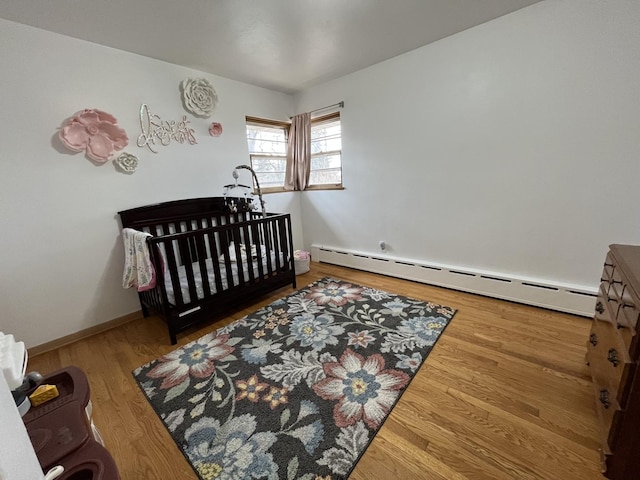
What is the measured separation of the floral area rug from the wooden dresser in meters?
0.79

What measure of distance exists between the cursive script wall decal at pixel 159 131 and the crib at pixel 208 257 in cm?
57

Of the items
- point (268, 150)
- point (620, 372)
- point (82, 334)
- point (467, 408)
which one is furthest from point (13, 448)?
point (268, 150)

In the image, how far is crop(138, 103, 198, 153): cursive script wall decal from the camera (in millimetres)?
2305

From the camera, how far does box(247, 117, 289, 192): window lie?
329cm

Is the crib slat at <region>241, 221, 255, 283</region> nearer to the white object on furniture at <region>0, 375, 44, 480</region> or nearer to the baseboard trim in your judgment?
the baseboard trim

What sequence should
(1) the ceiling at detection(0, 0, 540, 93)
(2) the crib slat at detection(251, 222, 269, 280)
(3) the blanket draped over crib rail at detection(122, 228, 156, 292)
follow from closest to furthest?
(1) the ceiling at detection(0, 0, 540, 93), (3) the blanket draped over crib rail at detection(122, 228, 156, 292), (2) the crib slat at detection(251, 222, 269, 280)

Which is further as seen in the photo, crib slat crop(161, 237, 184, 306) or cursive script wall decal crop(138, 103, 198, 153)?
cursive script wall decal crop(138, 103, 198, 153)

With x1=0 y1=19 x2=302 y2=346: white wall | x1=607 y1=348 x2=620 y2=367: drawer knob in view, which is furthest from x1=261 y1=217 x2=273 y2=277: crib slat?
x1=607 y1=348 x2=620 y2=367: drawer knob

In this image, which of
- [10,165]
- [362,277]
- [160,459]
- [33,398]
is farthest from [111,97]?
[362,277]

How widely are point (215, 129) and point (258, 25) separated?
1.17 meters

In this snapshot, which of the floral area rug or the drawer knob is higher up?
the drawer knob

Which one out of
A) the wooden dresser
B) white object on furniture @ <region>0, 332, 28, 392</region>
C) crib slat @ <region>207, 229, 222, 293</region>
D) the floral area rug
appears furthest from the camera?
crib slat @ <region>207, 229, 222, 293</region>

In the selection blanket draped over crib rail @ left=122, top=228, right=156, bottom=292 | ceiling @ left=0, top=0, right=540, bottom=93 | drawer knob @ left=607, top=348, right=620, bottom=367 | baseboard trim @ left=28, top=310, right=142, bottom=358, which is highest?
ceiling @ left=0, top=0, right=540, bottom=93

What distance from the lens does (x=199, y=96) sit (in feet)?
8.49
